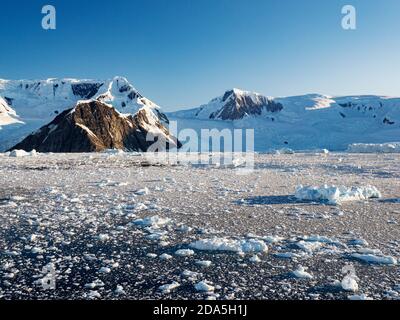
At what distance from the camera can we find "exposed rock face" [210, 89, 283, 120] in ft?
452

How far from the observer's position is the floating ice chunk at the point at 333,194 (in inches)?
445

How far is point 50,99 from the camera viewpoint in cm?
13038

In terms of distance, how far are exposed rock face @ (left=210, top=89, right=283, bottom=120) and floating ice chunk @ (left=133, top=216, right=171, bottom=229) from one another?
128554mm

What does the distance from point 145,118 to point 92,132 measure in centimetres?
1978

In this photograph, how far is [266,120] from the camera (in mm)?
126500

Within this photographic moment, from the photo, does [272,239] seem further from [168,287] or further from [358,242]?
[168,287]

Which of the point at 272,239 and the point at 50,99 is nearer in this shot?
the point at 272,239

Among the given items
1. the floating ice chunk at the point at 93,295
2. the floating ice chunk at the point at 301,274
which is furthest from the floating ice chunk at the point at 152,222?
the floating ice chunk at the point at 301,274

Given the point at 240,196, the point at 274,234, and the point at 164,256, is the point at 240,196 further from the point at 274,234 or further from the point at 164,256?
the point at 164,256

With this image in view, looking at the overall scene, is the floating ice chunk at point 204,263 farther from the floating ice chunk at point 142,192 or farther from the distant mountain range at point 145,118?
the distant mountain range at point 145,118

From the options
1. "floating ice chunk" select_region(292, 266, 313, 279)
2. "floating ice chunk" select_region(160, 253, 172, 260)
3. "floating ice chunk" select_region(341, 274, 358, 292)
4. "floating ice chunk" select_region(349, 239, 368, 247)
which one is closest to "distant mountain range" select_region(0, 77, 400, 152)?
"floating ice chunk" select_region(160, 253, 172, 260)

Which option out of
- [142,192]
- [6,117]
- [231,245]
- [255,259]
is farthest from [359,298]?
[6,117]
